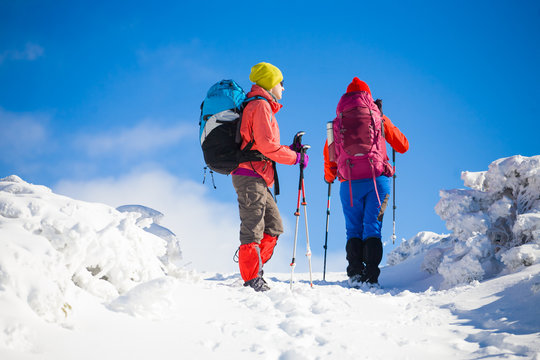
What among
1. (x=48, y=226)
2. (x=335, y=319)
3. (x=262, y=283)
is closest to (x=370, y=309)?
(x=335, y=319)

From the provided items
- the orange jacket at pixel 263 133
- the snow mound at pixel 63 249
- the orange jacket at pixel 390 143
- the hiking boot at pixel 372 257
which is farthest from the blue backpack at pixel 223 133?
the hiking boot at pixel 372 257

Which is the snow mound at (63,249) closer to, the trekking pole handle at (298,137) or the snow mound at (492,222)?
the trekking pole handle at (298,137)

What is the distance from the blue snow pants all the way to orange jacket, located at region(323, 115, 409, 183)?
53cm

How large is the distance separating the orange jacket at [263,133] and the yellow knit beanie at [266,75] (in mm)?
117

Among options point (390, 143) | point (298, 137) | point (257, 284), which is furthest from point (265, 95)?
point (390, 143)

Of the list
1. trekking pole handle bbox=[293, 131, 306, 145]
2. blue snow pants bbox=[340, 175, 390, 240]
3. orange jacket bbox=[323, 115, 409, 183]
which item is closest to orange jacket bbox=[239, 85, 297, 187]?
trekking pole handle bbox=[293, 131, 306, 145]

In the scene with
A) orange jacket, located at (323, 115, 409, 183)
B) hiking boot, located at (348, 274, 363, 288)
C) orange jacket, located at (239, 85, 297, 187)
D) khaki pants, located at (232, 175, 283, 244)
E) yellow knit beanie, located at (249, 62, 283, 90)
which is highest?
yellow knit beanie, located at (249, 62, 283, 90)

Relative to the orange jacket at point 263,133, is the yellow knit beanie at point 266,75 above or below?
above

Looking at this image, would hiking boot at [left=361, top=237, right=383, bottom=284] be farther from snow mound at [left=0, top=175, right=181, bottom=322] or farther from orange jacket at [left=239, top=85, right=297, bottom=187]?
snow mound at [left=0, top=175, right=181, bottom=322]

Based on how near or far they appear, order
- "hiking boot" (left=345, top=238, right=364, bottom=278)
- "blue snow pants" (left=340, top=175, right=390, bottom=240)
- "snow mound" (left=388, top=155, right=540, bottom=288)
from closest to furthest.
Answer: "snow mound" (left=388, top=155, right=540, bottom=288) < "blue snow pants" (left=340, top=175, right=390, bottom=240) < "hiking boot" (left=345, top=238, right=364, bottom=278)

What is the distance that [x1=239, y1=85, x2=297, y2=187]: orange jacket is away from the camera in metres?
5.59

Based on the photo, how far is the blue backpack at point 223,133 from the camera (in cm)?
579

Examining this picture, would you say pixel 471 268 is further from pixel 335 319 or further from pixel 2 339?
pixel 2 339

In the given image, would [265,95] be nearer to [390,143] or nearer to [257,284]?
[257,284]
